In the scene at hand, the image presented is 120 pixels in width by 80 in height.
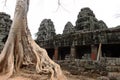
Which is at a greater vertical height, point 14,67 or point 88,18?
point 88,18

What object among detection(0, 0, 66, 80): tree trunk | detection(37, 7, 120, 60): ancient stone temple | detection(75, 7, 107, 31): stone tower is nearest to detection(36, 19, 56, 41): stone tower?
detection(37, 7, 120, 60): ancient stone temple

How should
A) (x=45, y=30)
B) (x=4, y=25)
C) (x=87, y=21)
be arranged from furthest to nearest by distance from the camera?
1. (x=45, y=30)
2. (x=87, y=21)
3. (x=4, y=25)

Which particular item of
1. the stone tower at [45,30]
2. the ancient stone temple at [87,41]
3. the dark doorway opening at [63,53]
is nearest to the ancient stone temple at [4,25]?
the ancient stone temple at [87,41]

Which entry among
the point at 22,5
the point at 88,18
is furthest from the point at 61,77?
the point at 88,18

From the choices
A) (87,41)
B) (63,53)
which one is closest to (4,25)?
(63,53)

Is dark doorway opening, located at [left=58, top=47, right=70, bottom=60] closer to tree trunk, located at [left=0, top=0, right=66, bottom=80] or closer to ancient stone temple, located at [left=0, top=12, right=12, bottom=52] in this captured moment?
ancient stone temple, located at [left=0, top=12, right=12, bottom=52]

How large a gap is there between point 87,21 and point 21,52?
42.4 feet

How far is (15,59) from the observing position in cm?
748

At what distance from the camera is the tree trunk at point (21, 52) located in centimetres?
695

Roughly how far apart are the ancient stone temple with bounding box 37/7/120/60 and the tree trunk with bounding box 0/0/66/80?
5.67 metres

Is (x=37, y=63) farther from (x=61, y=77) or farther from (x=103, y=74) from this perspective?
(x=103, y=74)

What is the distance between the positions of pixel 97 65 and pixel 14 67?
3.37 meters

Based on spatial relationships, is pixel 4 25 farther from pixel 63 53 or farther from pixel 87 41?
pixel 87 41

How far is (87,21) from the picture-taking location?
1969cm
